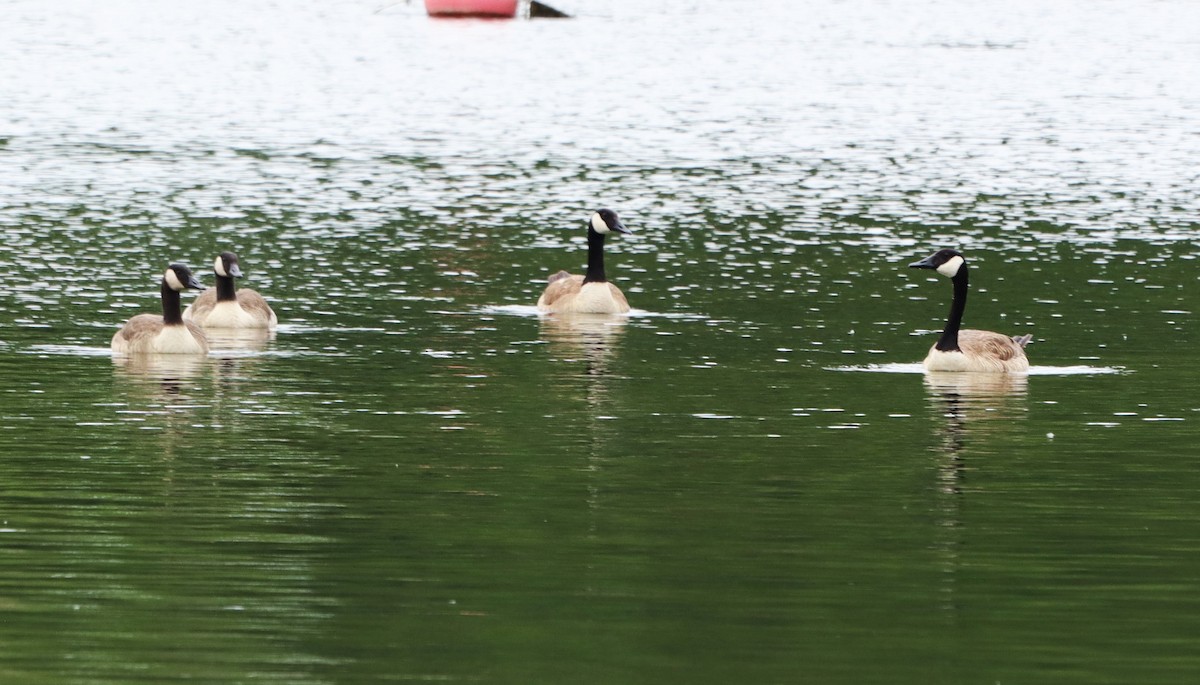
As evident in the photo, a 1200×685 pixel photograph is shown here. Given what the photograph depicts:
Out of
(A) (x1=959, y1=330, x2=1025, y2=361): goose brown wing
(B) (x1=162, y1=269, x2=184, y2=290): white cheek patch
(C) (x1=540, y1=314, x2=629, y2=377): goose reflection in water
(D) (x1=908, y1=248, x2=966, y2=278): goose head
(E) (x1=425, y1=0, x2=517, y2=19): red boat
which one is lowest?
(C) (x1=540, y1=314, x2=629, y2=377): goose reflection in water

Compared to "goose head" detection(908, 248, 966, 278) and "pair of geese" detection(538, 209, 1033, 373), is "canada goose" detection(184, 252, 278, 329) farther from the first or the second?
"goose head" detection(908, 248, 966, 278)

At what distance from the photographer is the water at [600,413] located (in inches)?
551

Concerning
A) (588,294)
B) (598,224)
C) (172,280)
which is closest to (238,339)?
(172,280)

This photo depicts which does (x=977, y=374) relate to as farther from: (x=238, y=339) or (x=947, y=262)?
(x=238, y=339)

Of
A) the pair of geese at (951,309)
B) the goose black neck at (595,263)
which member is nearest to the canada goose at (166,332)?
the pair of geese at (951,309)

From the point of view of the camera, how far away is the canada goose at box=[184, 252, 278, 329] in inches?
1157

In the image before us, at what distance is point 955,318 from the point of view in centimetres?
2680

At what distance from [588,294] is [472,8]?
90006 mm

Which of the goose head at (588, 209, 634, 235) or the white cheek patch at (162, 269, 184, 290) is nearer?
the white cheek patch at (162, 269, 184, 290)

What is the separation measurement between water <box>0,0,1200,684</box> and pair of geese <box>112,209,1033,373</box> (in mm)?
411

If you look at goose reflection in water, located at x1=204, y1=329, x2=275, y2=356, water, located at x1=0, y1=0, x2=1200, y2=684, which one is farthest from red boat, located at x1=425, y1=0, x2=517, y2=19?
goose reflection in water, located at x1=204, y1=329, x2=275, y2=356

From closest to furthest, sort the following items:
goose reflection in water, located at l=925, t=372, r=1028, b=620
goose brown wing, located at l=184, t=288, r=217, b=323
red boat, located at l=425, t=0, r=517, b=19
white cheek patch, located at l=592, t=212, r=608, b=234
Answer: goose reflection in water, located at l=925, t=372, r=1028, b=620, goose brown wing, located at l=184, t=288, r=217, b=323, white cheek patch, located at l=592, t=212, r=608, b=234, red boat, located at l=425, t=0, r=517, b=19

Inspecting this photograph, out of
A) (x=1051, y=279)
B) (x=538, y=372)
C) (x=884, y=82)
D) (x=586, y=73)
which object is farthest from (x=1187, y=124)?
(x=538, y=372)

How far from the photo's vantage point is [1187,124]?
66188 mm
